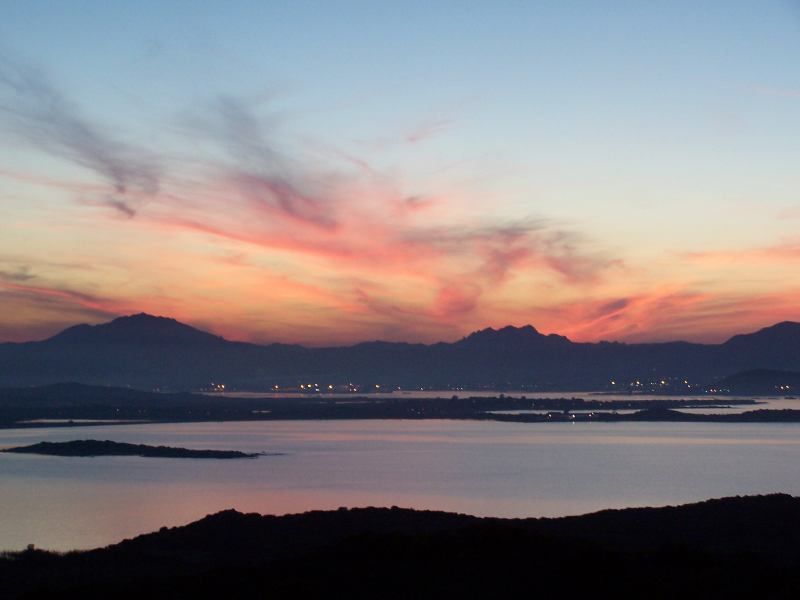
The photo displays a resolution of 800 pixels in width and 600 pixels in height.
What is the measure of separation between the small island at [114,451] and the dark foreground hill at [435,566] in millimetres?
32160

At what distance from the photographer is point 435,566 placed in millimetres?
15609

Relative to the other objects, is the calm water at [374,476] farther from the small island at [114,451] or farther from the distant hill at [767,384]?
the distant hill at [767,384]

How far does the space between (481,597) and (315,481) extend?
95.9ft

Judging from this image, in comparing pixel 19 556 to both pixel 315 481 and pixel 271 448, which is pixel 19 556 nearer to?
pixel 315 481

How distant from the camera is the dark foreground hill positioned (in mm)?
14594

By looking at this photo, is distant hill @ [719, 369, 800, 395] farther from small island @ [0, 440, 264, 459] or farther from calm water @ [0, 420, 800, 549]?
small island @ [0, 440, 264, 459]

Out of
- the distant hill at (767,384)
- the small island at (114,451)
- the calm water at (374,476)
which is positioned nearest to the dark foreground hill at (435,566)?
the calm water at (374,476)

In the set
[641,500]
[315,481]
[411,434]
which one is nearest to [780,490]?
[641,500]

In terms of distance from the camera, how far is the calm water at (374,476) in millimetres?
33812

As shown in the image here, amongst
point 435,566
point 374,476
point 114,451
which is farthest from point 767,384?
point 435,566

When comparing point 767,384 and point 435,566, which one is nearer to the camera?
point 435,566

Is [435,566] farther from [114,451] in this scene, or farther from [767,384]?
[767,384]

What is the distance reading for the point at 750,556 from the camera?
17172mm

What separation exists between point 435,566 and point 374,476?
29918mm
